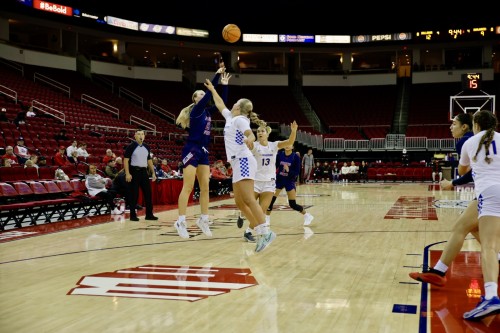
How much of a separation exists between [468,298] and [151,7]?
3481 centimetres

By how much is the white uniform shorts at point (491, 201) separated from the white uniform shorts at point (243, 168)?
2.79 metres

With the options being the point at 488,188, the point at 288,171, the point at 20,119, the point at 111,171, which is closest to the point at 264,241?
the point at 488,188

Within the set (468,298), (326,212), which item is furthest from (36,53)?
(468,298)

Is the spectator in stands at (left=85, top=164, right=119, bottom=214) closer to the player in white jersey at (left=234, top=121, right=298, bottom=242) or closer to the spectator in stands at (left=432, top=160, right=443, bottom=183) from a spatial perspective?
the player in white jersey at (left=234, top=121, right=298, bottom=242)

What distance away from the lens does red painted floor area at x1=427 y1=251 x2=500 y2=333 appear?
3.39 metres

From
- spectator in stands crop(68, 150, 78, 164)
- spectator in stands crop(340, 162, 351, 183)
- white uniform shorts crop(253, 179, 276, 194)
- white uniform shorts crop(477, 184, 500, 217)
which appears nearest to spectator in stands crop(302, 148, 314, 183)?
spectator in stands crop(340, 162, 351, 183)

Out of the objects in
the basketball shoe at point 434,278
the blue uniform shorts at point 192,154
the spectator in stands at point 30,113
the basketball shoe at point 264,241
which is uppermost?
the spectator in stands at point 30,113

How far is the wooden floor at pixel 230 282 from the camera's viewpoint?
11.6 ft

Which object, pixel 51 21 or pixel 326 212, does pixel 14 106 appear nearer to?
pixel 51 21

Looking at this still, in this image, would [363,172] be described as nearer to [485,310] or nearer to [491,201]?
[491,201]

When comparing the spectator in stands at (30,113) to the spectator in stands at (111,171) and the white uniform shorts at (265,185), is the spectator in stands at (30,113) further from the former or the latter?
the white uniform shorts at (265,185)

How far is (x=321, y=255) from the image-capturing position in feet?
20.5

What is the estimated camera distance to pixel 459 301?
407cm

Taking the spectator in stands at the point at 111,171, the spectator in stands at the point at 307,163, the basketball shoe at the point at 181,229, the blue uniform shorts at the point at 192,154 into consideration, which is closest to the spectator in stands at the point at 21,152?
the spectator in stands at the point at 111,171
